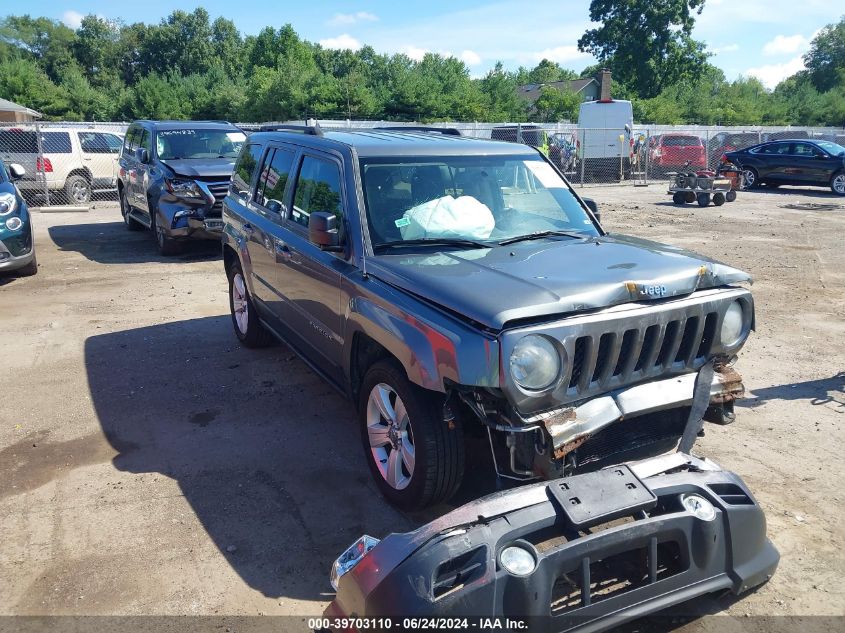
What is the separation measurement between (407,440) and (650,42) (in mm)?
68691

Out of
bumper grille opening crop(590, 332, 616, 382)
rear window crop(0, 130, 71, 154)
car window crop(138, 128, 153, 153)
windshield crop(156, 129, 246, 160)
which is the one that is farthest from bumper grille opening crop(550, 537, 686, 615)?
rear window crop(0, 130, 71, 154)

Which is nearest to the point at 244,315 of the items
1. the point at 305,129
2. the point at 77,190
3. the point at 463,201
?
the point at 305,129

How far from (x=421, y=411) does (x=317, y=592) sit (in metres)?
0.97

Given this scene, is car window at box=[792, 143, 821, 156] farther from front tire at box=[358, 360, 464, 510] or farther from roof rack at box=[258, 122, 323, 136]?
front tire at box=[358, 360, 464, 510]

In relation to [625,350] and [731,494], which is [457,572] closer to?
[731,494]

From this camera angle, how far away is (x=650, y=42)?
64.2m

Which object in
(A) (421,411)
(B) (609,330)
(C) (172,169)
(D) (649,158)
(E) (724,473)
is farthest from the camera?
(D) (649,158)

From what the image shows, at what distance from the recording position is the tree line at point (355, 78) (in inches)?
1610

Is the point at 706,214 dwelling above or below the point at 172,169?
below

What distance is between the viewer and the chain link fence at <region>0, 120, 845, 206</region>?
58.1 ft

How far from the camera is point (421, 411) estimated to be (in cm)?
351

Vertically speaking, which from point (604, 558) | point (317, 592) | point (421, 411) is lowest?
point (317, 592)

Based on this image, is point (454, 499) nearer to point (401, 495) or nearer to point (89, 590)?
point (401, 495)

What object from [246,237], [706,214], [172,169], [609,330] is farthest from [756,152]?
[609,330]
